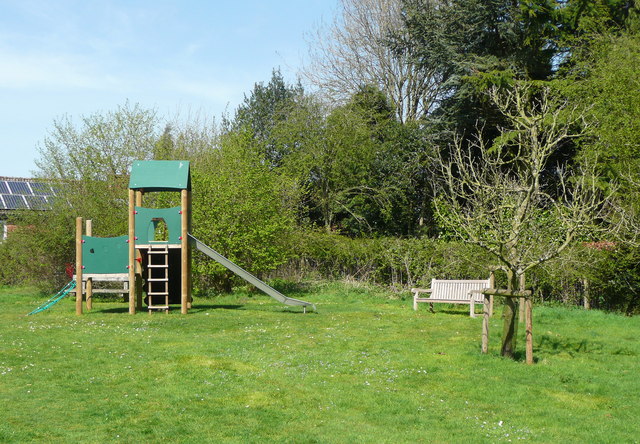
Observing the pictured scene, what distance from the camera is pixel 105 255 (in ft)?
59.1

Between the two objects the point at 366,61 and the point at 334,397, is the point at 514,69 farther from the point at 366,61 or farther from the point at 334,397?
the point at 334,397

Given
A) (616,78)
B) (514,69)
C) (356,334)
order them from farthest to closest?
(514,69) < (616,78) < (356,334)

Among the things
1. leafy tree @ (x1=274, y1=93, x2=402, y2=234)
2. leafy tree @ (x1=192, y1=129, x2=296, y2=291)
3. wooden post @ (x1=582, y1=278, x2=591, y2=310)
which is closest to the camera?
wooden post @ (x1=582, y1=278, x2=591, y2=310)

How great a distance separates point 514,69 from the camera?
27500mm

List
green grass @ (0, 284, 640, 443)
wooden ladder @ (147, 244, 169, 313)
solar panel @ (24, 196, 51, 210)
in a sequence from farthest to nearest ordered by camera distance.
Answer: solar panel @ (24, 196, 51, 210) → wooden ladder @ (147, 244, 169, 313) → green grass @ (0, 284, 640, 443)

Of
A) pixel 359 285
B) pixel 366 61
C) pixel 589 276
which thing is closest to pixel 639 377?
pixel 589 276

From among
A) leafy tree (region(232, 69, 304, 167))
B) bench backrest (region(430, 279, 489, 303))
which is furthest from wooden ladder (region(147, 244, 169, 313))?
leafy tree (region(232, 69, 304, 167))

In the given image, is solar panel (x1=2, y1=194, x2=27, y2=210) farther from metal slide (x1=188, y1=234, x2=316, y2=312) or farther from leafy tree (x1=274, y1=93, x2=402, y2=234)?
metal slide (x1=188, y1=234, x2=316, y2=312)

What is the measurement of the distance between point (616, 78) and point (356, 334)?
11696 mm

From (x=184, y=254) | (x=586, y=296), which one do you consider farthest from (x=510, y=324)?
(x=586, y=296)

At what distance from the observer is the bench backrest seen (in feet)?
57.1

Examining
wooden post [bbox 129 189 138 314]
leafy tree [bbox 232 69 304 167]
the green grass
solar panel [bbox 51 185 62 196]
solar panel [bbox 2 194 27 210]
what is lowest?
the green grass

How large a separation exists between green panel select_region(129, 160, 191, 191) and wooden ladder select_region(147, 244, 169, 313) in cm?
162

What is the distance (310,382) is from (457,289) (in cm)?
915
